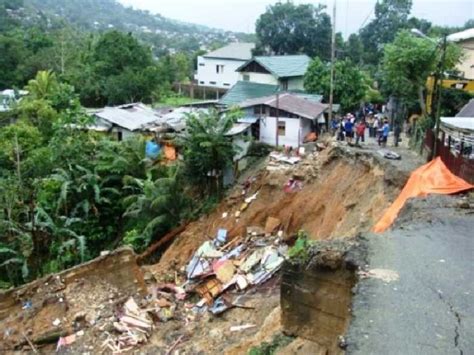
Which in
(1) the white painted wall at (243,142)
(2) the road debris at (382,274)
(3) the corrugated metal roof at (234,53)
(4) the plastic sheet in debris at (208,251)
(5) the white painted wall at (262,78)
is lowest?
(4) the plastic sheet in debris at (208,251)

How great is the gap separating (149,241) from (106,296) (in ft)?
15.4

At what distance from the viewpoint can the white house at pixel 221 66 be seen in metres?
49.3

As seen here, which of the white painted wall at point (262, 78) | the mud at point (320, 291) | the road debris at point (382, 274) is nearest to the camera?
the road debris at point (382, 274)

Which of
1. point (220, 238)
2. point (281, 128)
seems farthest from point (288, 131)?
point (220, 238)

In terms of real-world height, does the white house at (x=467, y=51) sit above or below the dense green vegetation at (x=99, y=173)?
above

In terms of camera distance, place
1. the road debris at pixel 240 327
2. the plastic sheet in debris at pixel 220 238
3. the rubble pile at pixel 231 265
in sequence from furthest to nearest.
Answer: the plastic sheet in debris at pixel 220 238 < the rubble pile at pixel 231 265 < the road debris at pixel 240 327

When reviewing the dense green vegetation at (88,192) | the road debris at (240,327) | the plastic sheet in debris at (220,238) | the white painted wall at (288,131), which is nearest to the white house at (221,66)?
the white painted wall at (288,131)

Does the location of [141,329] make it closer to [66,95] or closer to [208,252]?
[208,252]

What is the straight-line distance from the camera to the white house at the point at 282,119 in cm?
2575

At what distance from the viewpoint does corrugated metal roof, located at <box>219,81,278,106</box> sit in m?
33.7

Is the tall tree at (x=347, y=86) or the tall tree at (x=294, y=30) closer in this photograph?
the tall tree at (x=347, y=86)

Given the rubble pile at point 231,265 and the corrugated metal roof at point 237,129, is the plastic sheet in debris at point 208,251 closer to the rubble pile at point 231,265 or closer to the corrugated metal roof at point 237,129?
the rubble pile at point 231,265

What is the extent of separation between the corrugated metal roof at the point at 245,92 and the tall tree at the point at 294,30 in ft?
49.4

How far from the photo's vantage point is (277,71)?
38719mm
